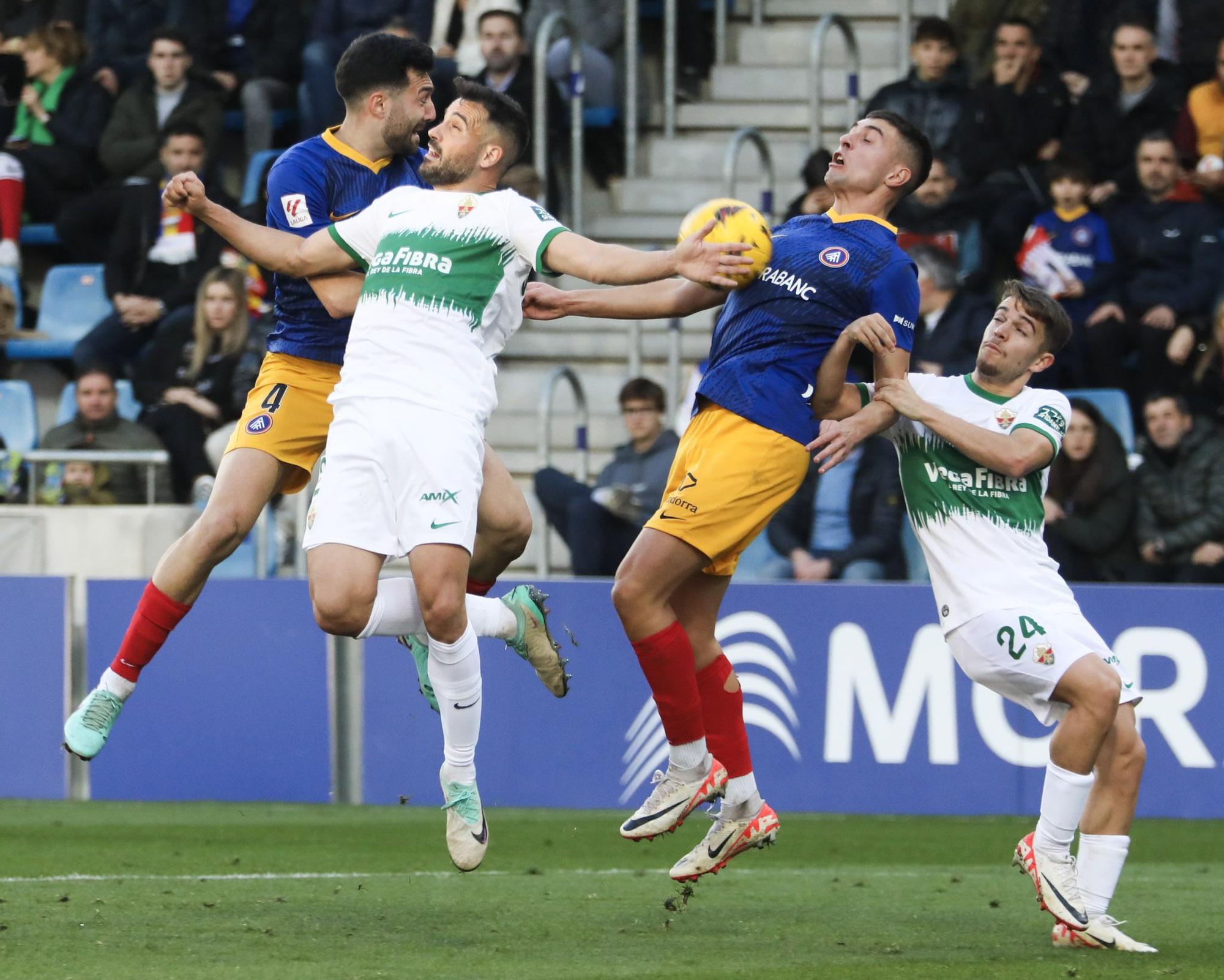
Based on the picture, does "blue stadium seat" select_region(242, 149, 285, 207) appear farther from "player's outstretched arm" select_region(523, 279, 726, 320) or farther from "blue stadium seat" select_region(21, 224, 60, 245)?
"player's outstretched arm" select_region(523, 279, 726, 320)

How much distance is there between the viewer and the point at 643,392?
37.0 ft

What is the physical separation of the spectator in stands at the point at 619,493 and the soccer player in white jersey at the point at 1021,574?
4568 mm

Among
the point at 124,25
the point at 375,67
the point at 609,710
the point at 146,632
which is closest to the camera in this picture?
the point at 375,67

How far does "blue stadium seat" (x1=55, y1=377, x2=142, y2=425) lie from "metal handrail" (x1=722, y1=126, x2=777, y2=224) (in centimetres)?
403

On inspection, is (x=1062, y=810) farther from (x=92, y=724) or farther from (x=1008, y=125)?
(x=1008, y=125)

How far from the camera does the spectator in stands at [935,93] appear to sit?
41.5ft

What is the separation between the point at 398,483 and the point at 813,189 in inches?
255

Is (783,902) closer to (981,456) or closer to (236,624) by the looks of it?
(981,456)

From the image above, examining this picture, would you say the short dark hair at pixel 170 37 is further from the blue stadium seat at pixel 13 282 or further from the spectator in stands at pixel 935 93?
the spectator in stands at pixel 935 93

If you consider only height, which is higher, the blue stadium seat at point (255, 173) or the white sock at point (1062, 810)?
the blue stadium seat at point (255, 173)

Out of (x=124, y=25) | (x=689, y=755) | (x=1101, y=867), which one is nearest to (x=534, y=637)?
(x=689, y=755)

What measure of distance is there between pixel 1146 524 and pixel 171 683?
5321mm

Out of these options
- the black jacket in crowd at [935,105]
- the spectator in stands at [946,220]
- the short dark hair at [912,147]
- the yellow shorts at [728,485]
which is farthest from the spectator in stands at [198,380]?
the short dark hair at [912,147]

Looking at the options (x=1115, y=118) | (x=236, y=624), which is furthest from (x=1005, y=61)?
(x=236, y=624)
